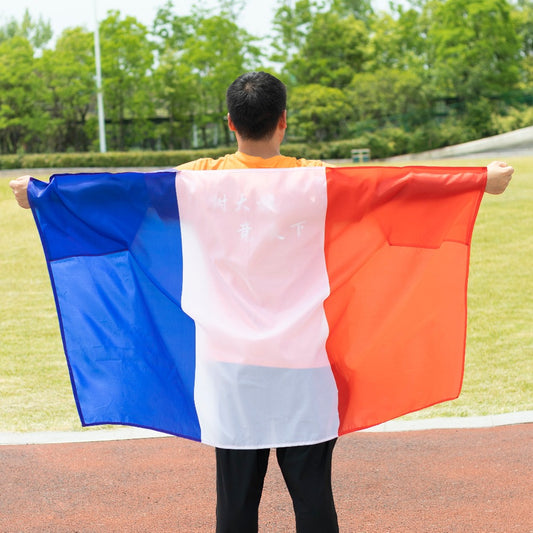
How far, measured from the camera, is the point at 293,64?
45.7 m

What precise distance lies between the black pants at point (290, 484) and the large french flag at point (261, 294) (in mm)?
68

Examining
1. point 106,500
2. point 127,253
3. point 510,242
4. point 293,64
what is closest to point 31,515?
point 106,500

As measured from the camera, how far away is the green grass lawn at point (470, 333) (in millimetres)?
6316

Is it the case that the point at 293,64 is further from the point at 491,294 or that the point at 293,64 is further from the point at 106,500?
the point at 106,500

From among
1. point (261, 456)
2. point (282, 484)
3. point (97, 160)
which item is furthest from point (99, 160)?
point (261, 456)

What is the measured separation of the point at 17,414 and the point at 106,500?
2.21 m

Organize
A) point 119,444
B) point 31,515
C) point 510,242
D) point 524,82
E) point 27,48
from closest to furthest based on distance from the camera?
point 31,515, point 119,444, point 510,242, point 27,48, point 524,82

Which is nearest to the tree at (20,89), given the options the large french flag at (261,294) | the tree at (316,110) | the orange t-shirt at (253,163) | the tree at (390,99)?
the tree at (316,110)

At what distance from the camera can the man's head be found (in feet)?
8.77

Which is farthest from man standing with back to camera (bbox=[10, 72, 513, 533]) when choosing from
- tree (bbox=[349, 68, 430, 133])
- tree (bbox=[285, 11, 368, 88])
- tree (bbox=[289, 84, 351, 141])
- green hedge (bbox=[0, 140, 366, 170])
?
tree (bbox=[285, 11, 368, 88])

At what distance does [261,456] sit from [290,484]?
0.14 metres

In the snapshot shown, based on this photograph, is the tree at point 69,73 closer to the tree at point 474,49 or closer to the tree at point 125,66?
the tree at point 125,66

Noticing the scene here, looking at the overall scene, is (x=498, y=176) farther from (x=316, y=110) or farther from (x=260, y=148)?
(x=316, y=110)

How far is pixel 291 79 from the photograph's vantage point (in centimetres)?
4681
